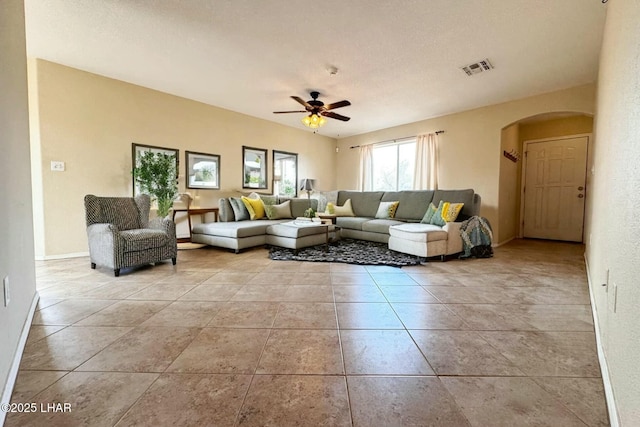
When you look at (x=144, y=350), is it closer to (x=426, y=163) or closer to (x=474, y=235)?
(x=474, y=235)

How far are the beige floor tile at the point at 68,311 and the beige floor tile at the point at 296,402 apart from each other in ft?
4.90

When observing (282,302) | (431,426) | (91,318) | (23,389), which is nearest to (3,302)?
(23,389)

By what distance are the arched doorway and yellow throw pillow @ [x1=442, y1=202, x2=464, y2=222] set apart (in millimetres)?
1222

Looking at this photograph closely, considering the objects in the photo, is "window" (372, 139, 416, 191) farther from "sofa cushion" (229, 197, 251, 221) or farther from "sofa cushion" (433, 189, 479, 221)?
"sofa cushion" (229, 197, 251, 221)

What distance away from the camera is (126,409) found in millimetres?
1036

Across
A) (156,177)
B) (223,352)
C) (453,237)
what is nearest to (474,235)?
(453,237)

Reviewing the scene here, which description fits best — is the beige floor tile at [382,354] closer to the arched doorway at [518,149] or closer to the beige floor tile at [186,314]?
the beige floor tile at [186,314]

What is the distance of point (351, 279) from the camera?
2783mm

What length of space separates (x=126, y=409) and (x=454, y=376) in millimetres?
1373

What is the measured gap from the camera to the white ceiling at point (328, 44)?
238cm

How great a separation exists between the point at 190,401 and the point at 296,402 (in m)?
0.42

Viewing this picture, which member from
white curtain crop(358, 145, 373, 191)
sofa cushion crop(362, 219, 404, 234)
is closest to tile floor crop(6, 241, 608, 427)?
sofa cushion crop(362, 219, 404, 234)

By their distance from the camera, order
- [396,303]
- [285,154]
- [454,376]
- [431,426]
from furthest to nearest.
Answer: [285,154], [396,303], [454,376], [431,426]

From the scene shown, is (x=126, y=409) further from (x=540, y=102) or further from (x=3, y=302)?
(x=540, y=102)
